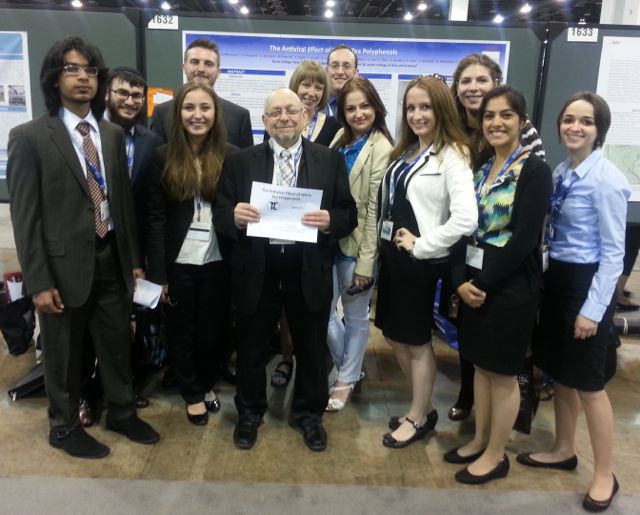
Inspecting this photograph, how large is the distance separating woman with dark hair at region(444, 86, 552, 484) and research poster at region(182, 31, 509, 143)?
5.01ft

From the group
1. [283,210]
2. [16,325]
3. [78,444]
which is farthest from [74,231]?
[16,325]

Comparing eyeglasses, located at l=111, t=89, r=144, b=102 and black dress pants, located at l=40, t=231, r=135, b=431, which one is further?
eyeglasses, located at l=111, t=89, r=144, b=102

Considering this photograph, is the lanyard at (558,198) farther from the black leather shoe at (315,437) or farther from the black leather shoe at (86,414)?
the black leather shoe at (86,414)

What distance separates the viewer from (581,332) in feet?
6.49

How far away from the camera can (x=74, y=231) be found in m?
2.15

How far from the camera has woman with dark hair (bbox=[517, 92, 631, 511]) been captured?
193 centimetres

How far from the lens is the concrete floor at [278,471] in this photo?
2.09m

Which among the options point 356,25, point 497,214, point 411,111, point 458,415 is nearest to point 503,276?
point 497,214

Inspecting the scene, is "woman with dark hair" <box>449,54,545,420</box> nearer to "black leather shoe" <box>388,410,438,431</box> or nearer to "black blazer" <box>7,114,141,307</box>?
"black leather shoe" <box>388,410,438,431</box>

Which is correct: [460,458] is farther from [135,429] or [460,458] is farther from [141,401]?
[141,401]

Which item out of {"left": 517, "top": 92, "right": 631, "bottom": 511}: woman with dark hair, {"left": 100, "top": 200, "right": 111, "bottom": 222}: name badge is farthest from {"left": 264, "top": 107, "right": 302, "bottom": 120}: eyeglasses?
{"left": 517, "top": 92, "right": 631, "bottom": 511}: woman with dark hair

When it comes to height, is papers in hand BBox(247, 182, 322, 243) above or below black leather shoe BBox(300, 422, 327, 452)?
above

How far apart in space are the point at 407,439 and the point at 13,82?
320cm

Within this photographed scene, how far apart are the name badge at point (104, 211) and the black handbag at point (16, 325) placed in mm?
1111
